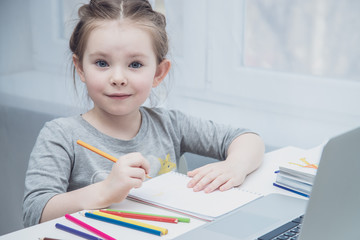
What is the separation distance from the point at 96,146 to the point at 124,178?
284mm

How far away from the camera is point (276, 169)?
3.75 feet

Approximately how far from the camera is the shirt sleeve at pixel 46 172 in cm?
97

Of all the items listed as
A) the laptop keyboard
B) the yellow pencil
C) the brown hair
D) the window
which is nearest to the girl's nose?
the brown hair

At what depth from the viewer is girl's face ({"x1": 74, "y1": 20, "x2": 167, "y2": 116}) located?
3.62 feet

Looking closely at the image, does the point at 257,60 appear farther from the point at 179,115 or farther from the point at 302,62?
the point at 179,115

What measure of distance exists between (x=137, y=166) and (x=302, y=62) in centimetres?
73

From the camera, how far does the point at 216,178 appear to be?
995 millimetres

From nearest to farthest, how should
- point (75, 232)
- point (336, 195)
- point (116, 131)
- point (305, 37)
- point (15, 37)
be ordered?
point (336, 195)
point (75, 232)
point (116, 131)
point (305, 37)
point (15, 37)

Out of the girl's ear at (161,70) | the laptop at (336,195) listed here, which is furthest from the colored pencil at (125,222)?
the girl's ear at (161,70)

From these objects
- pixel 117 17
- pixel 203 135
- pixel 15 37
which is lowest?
pixel 203 135

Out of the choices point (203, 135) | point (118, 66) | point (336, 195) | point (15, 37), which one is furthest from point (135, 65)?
point (15, 37)

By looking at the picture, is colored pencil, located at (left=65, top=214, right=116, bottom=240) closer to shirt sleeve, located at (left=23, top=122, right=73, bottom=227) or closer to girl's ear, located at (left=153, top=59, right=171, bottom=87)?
shirt sleeve, located at (left=23, top=122, right=73, bottom=227)

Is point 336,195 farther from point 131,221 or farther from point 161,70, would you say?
point 161,70

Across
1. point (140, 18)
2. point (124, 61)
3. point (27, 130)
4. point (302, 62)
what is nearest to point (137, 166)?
point (124, 61)
